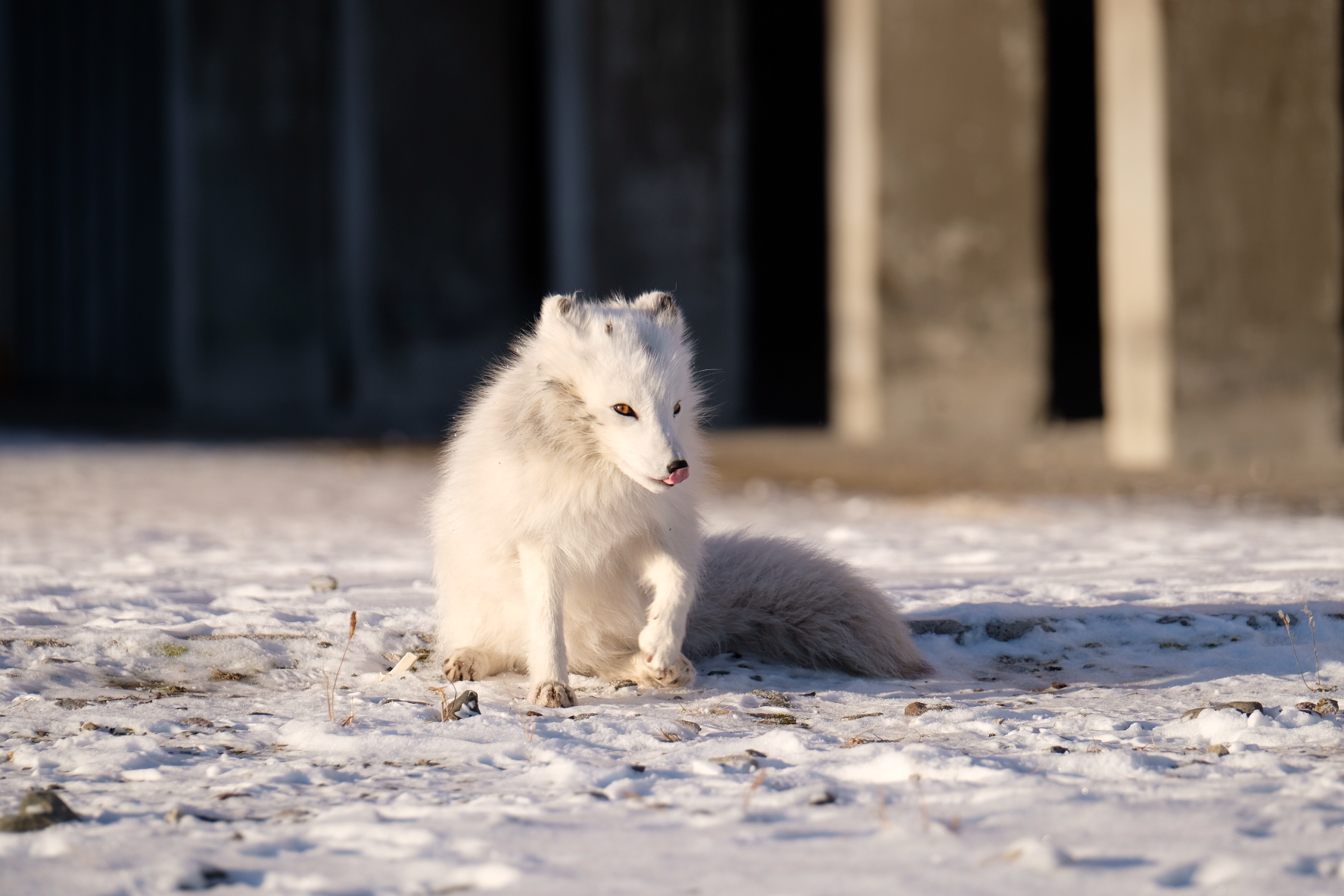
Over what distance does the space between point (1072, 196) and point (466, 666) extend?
42.1 ft

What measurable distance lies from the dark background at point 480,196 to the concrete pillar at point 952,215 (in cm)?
252

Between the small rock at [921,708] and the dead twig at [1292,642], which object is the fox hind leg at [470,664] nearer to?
the small rock at [921,708]

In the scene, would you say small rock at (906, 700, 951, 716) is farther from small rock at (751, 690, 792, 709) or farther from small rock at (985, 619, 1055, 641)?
small rock at (985, 619, 1055, 641)

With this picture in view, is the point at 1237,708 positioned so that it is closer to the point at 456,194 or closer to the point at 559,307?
the point at 559,307

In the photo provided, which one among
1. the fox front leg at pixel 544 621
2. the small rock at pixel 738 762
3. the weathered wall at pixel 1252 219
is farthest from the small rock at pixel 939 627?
the weathered wall at pixel 1252 219

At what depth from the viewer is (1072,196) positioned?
15.2 m

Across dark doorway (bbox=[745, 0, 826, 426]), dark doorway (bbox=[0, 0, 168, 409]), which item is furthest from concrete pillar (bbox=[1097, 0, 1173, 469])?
dark doorway (bbox=[0, 0, 168, 409])

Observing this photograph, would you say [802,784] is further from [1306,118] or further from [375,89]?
[375,89]

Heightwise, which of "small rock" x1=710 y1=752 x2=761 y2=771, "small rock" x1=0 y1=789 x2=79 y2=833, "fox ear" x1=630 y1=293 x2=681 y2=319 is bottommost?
"small rock" x1=710 y1=752 x2=761 y2=771

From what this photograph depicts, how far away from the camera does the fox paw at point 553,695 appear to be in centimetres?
350

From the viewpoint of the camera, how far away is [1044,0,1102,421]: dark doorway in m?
15.0

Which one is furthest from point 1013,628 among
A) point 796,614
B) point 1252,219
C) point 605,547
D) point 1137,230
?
point 1252,219

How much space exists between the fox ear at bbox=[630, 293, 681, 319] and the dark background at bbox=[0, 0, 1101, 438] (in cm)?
1038

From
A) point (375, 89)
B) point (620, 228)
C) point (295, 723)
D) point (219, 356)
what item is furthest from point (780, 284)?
point (295, 723)
